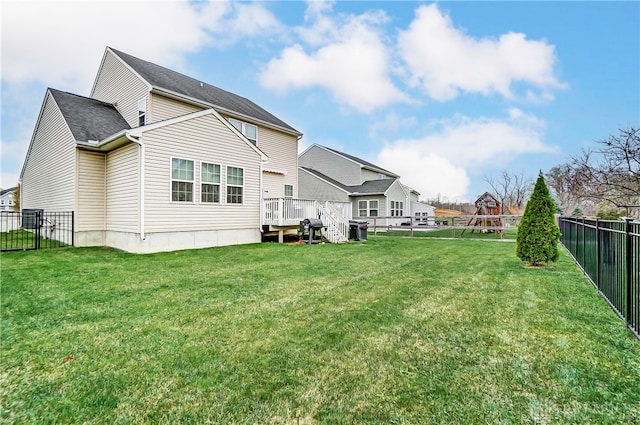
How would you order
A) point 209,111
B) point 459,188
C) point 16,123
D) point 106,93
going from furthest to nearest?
point 459,188, point 16,123, point 106,93, point 209,111

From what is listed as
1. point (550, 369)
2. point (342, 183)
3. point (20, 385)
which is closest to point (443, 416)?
point (550, 369)

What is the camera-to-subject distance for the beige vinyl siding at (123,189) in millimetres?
9617

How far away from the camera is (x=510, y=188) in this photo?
1490 inches

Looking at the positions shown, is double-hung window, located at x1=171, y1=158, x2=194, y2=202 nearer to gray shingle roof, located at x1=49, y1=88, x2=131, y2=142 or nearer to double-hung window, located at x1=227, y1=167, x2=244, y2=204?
double-hung window, located at x1=227, y1=167, x2=244, y2=204

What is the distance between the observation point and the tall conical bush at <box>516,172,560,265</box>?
23.8 ft

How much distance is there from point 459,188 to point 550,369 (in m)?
50.9

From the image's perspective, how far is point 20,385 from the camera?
2396mm

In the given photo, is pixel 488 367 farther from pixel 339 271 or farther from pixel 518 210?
pixel 518 210

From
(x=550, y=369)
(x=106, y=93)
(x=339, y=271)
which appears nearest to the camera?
(x=550, y=369)

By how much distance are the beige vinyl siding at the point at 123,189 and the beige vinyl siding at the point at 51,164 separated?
117cm

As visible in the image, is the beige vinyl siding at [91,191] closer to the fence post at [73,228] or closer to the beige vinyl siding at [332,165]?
the fence post at [73,228]

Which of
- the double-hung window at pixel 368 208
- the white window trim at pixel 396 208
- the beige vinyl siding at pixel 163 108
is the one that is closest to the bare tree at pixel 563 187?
the white window trim at pixel 396 208

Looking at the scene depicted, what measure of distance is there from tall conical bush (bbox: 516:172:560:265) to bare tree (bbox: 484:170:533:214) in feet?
111

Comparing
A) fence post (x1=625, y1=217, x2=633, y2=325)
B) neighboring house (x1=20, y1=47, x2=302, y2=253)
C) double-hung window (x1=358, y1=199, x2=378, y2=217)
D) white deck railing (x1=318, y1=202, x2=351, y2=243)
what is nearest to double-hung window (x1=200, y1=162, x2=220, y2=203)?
neighboring house (x1=20, y1=47, x2=302, y2=253)
